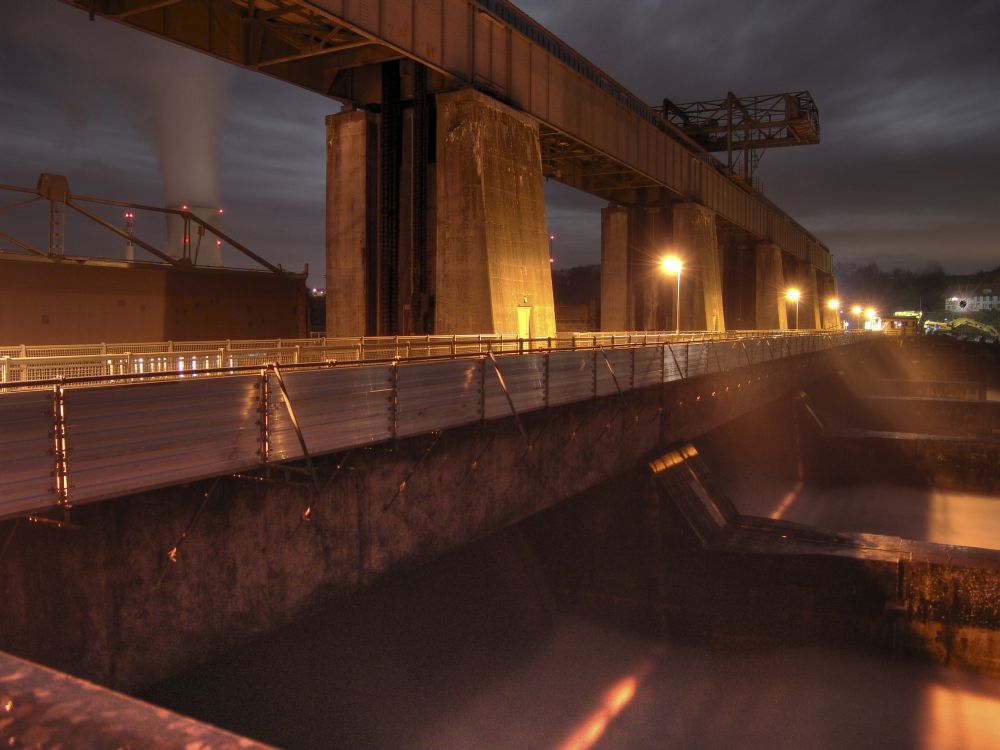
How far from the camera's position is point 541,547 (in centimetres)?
1733

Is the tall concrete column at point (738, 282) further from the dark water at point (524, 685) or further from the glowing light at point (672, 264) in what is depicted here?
the dark water at point (524, 685)

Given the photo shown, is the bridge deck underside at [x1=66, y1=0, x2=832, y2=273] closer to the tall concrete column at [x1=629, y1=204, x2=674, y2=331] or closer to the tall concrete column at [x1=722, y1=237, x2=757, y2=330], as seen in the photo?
the tall concrete column at [x1=629, y1=204, x2=674, y2=331]

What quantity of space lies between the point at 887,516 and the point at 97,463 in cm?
3523

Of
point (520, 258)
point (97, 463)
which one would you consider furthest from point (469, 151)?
point (97, 463)

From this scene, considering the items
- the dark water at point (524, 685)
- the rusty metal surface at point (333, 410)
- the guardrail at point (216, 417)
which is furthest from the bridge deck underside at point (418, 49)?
the dark water at point (524, 685)

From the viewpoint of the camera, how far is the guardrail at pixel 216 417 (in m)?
5.54

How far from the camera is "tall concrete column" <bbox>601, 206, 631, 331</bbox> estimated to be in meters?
49.0

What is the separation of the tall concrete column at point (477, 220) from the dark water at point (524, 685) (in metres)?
10.4

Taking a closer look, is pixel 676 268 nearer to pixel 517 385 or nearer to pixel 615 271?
pixel 615 271

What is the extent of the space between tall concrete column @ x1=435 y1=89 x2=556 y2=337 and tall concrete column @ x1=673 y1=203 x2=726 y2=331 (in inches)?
940

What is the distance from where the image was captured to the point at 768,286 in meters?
68.6

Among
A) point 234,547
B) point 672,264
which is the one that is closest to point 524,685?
point 234,547

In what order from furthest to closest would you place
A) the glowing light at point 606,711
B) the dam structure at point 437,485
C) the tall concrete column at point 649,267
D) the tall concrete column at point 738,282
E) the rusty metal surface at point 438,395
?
1. the tall concrete column at point 738,282
2. the tall concrete column at point 649,267
3. the glowing light at point 606,711
4. the rusty metal surface at point 438,395
5. the dam structure at point 437,485

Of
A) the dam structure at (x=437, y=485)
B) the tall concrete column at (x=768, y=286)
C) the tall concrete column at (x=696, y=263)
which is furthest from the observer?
the tall concrete column at (x=768, y=286)
